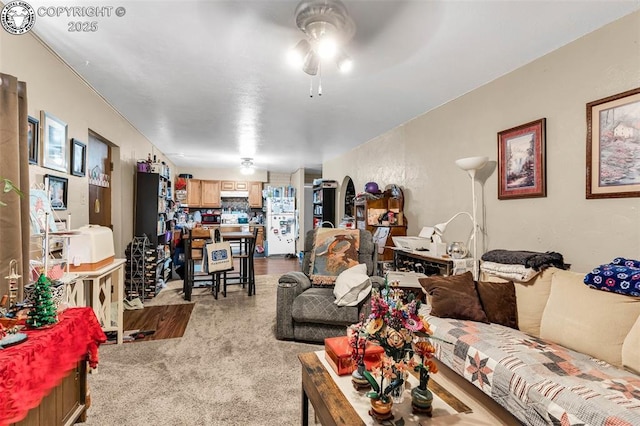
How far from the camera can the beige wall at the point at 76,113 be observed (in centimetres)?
203

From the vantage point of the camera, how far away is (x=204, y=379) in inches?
88.1

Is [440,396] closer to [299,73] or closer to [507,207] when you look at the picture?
[507,207]

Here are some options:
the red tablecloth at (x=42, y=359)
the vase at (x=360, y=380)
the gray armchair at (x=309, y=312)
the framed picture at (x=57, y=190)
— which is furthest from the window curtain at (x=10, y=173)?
the vase at (x=360, y=380)

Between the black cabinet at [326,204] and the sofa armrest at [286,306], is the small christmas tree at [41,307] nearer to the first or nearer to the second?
the sofa armrest at [286,306]

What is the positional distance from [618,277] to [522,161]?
113 cm

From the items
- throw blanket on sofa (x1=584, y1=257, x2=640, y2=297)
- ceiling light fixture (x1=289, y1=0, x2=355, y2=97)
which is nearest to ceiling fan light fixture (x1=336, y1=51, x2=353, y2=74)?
ceiling light fixture (x1=289, y1=0, x2=355, y2=97)

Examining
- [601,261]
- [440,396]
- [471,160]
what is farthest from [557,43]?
[440,396]

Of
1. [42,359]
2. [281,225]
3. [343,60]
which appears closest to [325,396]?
[42,359]

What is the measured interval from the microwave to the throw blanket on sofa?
321 inches

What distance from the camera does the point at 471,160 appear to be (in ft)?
8.61

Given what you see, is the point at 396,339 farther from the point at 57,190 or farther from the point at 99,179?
the point at 99,179

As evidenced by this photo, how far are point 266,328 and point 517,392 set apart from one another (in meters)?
2.35

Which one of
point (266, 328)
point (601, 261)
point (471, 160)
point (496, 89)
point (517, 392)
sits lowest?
point (266, 328)

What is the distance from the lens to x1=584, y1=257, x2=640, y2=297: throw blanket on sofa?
1.61 m
